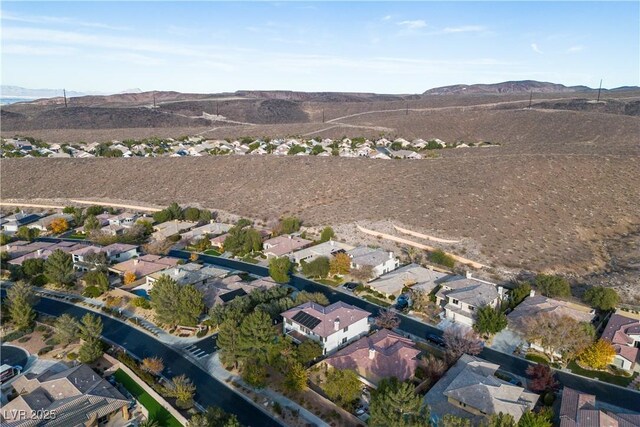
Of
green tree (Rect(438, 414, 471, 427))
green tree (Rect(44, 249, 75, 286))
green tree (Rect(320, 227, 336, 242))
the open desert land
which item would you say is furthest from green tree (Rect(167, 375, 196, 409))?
the open desert land

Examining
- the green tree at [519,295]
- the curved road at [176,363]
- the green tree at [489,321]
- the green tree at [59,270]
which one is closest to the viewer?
the curved road at [176,363]

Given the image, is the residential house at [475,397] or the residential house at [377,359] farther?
the residential house at [377,359]

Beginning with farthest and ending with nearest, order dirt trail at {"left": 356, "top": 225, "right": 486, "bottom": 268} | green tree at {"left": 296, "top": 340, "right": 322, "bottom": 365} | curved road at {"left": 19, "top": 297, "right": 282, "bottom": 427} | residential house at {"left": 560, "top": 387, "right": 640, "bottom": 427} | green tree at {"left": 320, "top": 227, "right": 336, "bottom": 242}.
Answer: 1. green tree at {"left": 320, "top": 227, "right": 336, "bottom": 242}
2. dirt trail at {"left": 356, "top": 225, "right": 486, "bottom": 268}
3. green tree at {"left": 296, "top": 340, "right": 322, "bottom": 365}
4. curved road at {"left": 19, "top": 297, "right": 282, "bottom": 427}
5. residential house at {"left": 560, "top": 387, "right": 640, "bottom": 427}

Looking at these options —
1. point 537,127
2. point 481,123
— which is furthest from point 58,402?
point 481,123

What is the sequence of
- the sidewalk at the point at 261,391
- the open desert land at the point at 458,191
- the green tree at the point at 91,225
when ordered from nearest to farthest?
the sidewalk at the point at 261,391 → the open desert land at the point at 458,191 → the green tree at the point at 91,225

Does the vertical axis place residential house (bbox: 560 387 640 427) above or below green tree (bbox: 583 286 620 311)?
below

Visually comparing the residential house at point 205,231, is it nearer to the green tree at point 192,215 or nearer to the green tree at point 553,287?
the green tree at point 192,215

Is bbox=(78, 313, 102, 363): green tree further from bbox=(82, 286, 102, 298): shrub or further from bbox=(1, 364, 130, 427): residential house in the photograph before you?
bbox=(82, 286, 102, 298): shrub

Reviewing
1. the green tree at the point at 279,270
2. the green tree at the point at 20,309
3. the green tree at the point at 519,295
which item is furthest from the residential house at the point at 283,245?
the green tree at the point at 519,295
